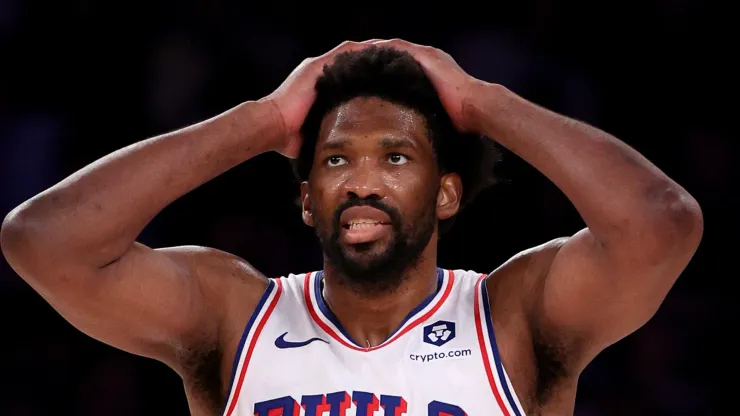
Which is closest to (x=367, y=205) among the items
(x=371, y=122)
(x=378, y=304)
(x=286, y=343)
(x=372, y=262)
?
(x=372, y=262)

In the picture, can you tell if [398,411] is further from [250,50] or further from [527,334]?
[250,50]

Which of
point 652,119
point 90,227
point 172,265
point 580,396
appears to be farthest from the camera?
point 652,119

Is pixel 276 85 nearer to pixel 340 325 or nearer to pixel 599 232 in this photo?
pixel 340 325

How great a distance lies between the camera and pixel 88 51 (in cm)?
598

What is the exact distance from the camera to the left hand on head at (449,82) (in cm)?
343

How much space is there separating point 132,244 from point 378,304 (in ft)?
2.67

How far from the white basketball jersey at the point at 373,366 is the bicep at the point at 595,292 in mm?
228

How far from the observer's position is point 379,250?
3.31 m

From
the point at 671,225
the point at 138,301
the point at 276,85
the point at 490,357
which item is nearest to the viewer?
the point at 671,225

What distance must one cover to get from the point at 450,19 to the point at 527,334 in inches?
123

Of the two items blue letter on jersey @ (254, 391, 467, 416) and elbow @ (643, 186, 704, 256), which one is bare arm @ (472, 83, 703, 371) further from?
blue letter on jersey @ (254, 391, 467, 416)

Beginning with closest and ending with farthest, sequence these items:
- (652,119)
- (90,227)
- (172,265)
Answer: (90,227) < (172,265) < (652,119)

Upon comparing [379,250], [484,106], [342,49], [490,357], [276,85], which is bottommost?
[490,357]

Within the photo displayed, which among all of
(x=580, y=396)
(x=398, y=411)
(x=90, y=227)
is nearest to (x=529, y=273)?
(x=398, y=411)
